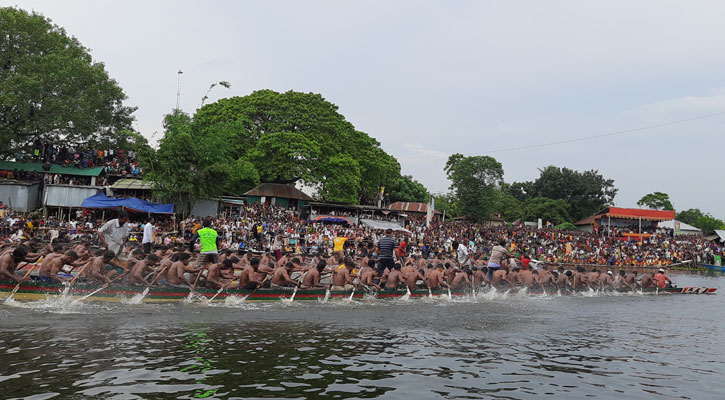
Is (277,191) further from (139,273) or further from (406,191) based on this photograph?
(406,191)

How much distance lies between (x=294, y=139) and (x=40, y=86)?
54.1 feet

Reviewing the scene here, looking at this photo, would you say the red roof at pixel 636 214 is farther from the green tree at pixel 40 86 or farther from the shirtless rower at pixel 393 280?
the green tree at pixel 40 86

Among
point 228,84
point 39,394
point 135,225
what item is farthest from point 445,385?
point 228,84

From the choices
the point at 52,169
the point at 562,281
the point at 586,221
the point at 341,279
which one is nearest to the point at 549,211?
the point at 586,221

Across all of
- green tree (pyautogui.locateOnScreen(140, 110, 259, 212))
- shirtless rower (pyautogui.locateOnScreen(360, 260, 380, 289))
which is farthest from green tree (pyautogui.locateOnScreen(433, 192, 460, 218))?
shirtless rower (pyautogui.locateOnScreen(360, 260, 380, 289))

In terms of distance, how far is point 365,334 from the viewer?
10109 millimetres

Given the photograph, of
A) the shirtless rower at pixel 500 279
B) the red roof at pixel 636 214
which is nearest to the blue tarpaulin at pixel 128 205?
the shirtless rower at pixel 500 279

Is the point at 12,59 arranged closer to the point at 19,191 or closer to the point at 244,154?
the point at 19,191

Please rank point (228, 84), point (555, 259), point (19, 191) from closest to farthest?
point (19, 191) < point (228, 84) < point (555, 259)

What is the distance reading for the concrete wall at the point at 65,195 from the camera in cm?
3031

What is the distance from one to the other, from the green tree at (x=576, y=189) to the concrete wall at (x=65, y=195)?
59.3m

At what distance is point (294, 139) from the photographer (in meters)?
37.9

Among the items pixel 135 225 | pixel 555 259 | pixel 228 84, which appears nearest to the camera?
pixel 135 225

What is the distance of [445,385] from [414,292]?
8.40 meters
